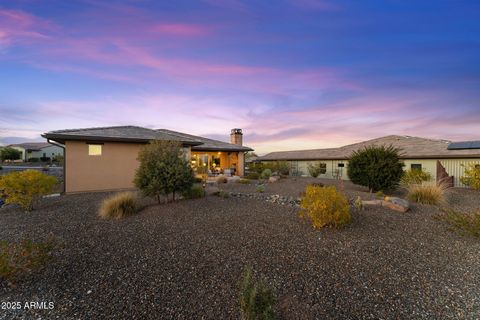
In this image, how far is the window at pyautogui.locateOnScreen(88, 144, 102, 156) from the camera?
11.2m

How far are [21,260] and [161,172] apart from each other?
424cm

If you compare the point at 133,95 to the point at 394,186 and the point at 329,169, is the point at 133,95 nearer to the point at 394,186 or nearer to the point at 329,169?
the point at 394,186

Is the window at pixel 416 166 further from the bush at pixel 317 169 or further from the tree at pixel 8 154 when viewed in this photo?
the tree at pixel 8 154

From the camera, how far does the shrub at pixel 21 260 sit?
295 centimetres

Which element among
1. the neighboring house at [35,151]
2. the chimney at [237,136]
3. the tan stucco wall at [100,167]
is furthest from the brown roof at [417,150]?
the neighboring house at [35,151]

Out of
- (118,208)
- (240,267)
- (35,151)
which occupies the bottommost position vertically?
(240,267)

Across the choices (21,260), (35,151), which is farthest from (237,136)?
(35,151)

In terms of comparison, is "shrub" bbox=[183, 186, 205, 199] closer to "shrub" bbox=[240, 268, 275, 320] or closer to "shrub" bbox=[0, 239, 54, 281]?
"shrub" bbox=[0, 239, 54, 281]

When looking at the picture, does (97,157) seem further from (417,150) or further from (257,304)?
(417,150)

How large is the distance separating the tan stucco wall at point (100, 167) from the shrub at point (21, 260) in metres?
8.60

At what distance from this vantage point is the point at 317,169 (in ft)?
71.6

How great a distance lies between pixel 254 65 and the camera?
10.7m

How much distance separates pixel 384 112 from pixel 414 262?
12955 millimetres

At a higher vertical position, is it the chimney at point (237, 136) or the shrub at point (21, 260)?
the chimney at point (237, 136)
